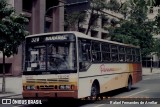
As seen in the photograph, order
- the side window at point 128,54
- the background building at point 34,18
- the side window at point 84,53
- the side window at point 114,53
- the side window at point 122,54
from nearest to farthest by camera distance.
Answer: the side window at point 84,53 < the side window at point 114,53 < the side window at point 122,54 < the side window at point 128,54 < the background building at point 34,18

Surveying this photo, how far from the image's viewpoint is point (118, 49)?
62.6 ft

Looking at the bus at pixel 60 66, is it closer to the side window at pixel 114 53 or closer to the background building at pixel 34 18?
the side window at pixel 114 53

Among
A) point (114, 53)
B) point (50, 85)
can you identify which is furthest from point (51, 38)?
point (114, 53)

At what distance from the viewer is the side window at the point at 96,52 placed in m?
15.2

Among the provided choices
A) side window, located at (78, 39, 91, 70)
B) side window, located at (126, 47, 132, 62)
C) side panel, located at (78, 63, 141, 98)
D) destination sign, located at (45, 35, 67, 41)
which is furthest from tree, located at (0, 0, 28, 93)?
side window, located at (126, 47, 132, 62)

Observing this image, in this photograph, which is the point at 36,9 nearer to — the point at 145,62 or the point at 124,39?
the point at 124,39

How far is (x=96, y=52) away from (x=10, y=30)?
5.57 m

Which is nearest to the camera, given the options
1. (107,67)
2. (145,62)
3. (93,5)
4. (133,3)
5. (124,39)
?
(133,3)

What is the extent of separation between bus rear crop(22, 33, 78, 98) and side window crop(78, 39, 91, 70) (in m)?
0.41

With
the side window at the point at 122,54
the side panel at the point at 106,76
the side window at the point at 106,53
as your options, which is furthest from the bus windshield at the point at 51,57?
the side window at the point at 122,54

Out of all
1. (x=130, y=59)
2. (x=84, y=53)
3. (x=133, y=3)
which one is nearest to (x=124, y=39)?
(x=130, y=59)

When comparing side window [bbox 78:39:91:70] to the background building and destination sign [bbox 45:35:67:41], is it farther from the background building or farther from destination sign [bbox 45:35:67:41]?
the background building

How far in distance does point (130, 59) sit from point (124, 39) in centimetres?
2154

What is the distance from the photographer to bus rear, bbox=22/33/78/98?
43.4 feet
